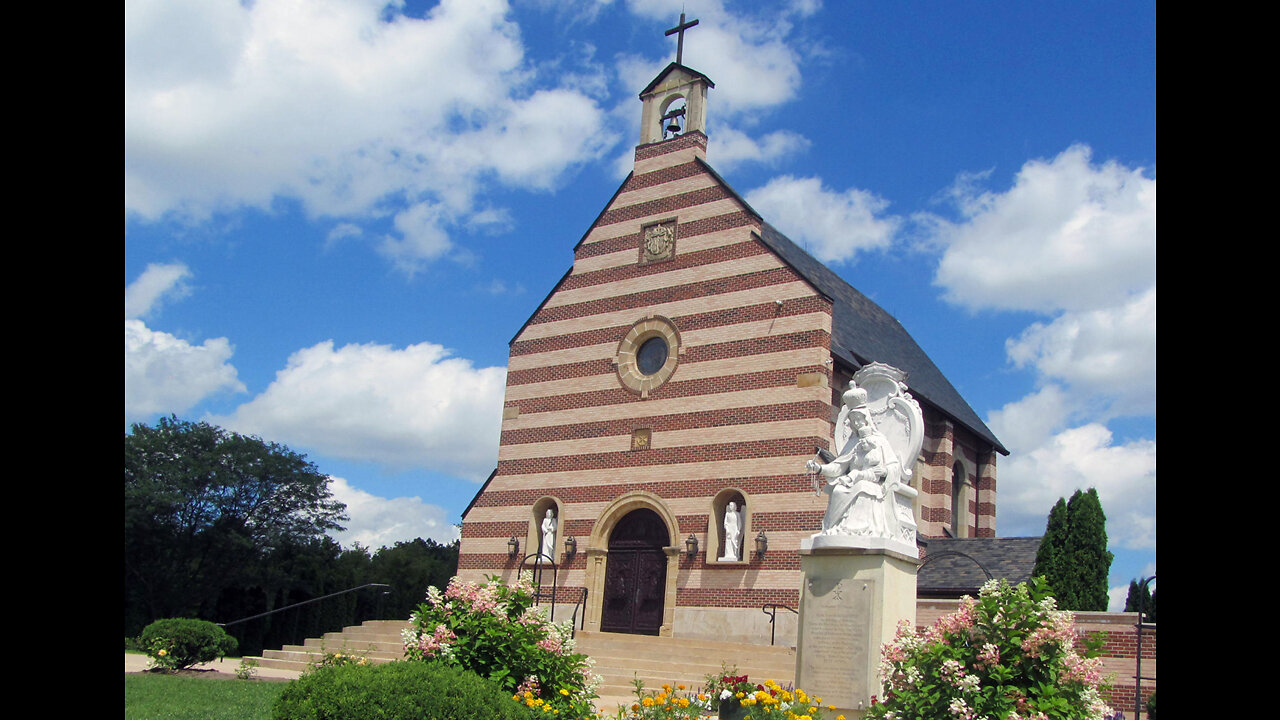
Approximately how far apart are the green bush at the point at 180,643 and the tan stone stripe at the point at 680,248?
13.0 metres

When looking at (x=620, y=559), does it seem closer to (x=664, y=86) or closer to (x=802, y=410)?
(x=802, y=410)

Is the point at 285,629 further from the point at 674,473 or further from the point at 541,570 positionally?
the point at 674,473

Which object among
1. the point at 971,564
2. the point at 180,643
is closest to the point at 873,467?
the point at 971,564

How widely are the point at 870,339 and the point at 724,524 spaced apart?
28.9 feet

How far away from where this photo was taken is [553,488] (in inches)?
1040

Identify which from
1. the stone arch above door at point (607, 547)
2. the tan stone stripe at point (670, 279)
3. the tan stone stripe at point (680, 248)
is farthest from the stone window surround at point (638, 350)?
the stone arch above door at point (607, 547)

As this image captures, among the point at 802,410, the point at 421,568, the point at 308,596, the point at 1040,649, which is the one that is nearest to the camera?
the point at 1040,649

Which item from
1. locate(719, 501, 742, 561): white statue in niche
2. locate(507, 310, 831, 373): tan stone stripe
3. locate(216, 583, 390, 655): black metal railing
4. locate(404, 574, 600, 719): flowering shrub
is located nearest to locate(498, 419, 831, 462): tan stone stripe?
locate(719, 501, 742, 561): white statue in niche

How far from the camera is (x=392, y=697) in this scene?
26.1 ft

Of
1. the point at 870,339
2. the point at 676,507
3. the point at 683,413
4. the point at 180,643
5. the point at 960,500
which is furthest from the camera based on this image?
the point at 960,500

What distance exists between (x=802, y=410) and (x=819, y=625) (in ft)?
35.2
